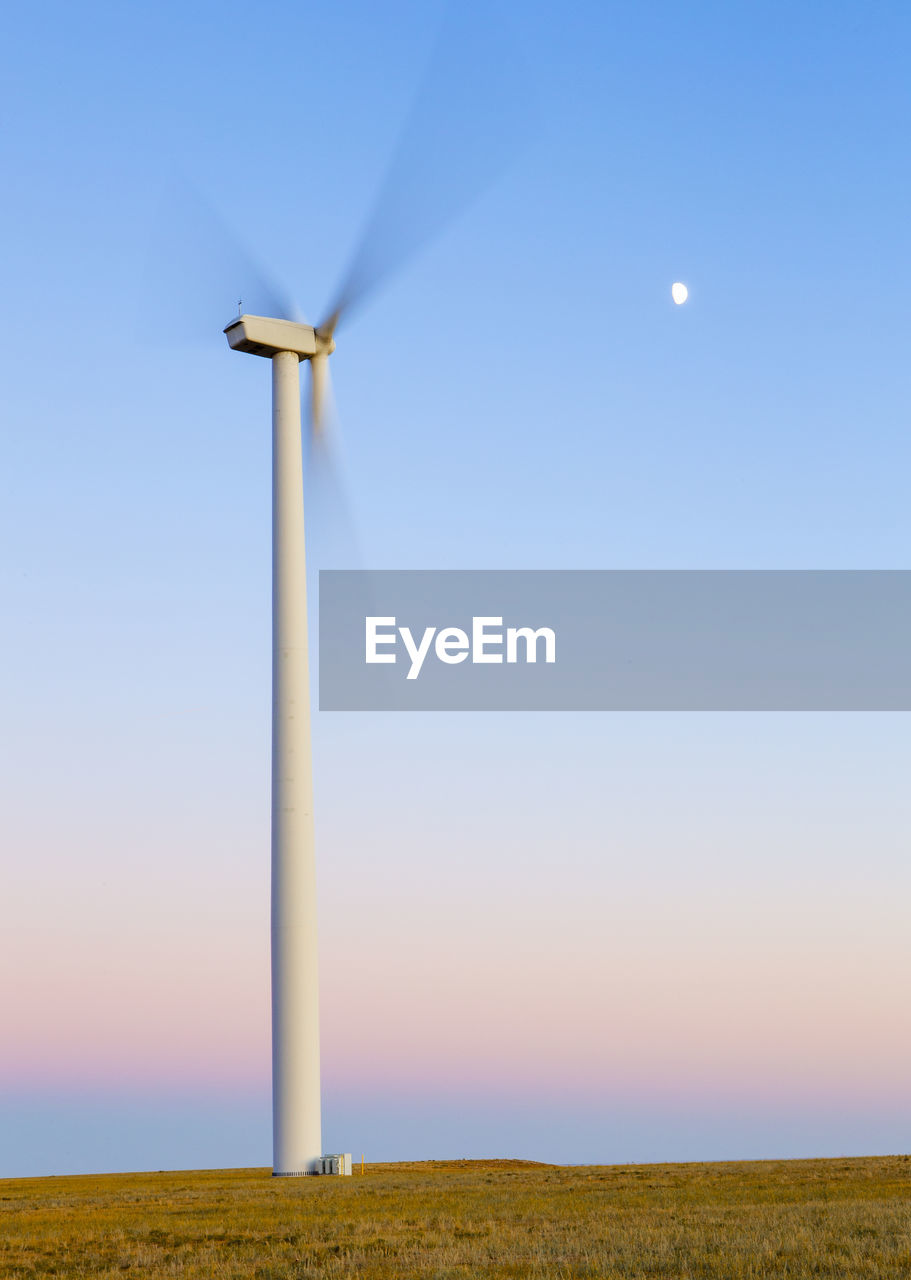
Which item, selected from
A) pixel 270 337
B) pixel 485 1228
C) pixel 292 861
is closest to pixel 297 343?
pixel 270 337

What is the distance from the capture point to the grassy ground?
84.4 feet

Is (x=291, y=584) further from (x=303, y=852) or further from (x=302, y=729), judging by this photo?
(x=303, y=852)

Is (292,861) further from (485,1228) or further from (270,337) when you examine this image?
(485,1228)

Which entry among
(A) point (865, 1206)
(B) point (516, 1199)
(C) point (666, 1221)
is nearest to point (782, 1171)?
(B) point (516, 1199)

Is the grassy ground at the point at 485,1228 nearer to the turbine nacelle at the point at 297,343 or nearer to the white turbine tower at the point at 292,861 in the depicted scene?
the white turbine tower at the point at 292,861

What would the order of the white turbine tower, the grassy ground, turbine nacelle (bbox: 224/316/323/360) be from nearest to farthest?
1. the grassy ground
2. the white turbine tower
3. turbine nacelle (bbox: 224/316/323/360)

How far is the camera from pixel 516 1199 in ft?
141

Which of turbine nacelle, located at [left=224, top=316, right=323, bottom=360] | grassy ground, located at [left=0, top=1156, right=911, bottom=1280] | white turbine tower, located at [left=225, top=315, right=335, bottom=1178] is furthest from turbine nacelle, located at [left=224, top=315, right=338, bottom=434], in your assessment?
grassy ground, located at [left=0, top=1156, right=911, bottom=1280]

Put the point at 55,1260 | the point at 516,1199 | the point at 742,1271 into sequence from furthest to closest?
the point at 516,1199 → the point at 55,1260 → the point at 742,1271

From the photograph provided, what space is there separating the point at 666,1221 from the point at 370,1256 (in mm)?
9140

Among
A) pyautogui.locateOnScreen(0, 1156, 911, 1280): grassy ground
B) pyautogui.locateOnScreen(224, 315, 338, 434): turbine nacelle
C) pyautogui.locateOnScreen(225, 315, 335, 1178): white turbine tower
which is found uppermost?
pyautogui.locateOnScreen(224, 315, 338, 434): turbine nacelle

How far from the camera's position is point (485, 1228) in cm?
3322

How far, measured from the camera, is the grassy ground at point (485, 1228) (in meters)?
25.7

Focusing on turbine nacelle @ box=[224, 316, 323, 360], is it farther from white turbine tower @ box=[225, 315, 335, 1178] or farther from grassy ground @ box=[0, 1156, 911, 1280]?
grassy ground @ box=[0, 1156, 911, 1280]
